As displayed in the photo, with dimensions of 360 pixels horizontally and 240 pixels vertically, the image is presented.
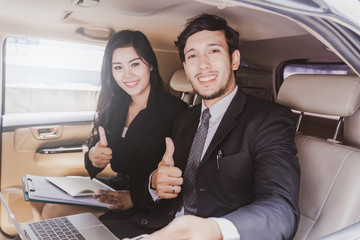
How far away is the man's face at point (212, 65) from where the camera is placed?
4.62 feet

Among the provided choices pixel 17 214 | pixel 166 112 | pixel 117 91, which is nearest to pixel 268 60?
pixel 166 112

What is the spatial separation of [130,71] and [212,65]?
1.75 ft

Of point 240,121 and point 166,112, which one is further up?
point 240,121

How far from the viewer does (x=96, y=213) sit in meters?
1.68

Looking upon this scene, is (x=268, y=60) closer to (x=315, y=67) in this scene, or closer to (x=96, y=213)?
(x=315, y=67)

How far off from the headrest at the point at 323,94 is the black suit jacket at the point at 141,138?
0.62 metres

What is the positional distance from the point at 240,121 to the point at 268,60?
1.12 m

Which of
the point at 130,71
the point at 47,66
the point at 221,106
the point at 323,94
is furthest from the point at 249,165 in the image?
the point at 47,66

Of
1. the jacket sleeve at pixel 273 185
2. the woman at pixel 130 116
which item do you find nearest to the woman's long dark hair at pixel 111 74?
the woman at pixel 130 116

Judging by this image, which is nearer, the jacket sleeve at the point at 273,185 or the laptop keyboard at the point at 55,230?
the jacket sleeve at the point at 273,185

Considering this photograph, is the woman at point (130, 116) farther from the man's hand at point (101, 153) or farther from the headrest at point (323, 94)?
the headrest at point (323, 94)

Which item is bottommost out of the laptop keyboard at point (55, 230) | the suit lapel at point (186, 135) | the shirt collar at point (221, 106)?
the laptop keyboard at point (55, 230)

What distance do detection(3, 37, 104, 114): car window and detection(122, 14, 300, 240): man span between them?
0.56 m

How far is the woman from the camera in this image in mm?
1740
